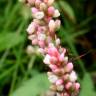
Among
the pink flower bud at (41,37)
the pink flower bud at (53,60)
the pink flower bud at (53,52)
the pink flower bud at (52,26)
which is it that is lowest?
the pink flower bud at (53,60)

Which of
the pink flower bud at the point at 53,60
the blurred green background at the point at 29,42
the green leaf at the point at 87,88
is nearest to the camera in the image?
the pink flower bud at the point at 53,60

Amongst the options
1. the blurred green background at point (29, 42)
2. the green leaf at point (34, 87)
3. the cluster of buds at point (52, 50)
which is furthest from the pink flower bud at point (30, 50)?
the cluster of buds at point (52, 50)

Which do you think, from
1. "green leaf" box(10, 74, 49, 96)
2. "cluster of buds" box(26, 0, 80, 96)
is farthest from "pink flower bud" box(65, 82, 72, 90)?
"green leaf" box(10, 74, 49, 96)

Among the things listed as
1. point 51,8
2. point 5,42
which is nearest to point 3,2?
point 5,42

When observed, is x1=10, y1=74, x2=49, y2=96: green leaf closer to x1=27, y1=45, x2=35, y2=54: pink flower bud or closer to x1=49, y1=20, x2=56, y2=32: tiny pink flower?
x1=27, y1=45, x2=35, y2=54: pink flower bud

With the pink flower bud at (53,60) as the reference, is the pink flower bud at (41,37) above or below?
above

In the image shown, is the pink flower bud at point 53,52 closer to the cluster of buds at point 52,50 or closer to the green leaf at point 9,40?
the cluster of buds at point 52,50

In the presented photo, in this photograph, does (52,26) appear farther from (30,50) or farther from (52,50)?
(30,50)
